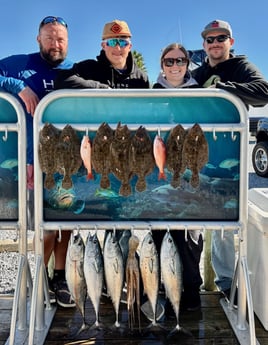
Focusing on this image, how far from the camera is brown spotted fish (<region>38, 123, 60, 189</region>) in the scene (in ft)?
9.20

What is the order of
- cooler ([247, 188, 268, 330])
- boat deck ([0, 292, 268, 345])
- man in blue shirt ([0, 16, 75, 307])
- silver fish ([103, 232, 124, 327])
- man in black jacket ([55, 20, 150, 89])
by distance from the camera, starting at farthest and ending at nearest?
1. man in blue shirt ([0, 16, 75, 307])
2. man in black jacket ([55, 20, 150, 89])
3. cooler ([247, 188, 268, 330])
4. boat deck ([0, 292, 268, 345])
5. silver fish ([103, 232, 124, 327])

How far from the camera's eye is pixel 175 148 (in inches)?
111

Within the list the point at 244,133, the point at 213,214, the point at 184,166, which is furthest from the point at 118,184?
the point at 244,133

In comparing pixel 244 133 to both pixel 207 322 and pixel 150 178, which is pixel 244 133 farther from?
pixel 207 322

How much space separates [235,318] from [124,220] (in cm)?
116

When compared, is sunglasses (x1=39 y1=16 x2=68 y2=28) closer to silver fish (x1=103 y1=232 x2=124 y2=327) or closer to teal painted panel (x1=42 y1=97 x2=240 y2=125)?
teal painted panel (x1=42 y1=97 x2=240 y2=125)

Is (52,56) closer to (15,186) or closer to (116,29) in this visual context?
(116,29)

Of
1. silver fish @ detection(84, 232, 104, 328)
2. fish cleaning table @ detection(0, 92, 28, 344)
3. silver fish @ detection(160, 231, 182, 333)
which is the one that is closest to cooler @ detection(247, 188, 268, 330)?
silver fish @ detection(160, 231, 182, 333)

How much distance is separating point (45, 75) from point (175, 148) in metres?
1.40

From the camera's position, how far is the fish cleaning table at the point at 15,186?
2.90 meters

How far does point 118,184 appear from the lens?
2.95m

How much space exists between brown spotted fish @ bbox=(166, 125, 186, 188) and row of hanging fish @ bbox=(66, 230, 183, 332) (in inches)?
18.7

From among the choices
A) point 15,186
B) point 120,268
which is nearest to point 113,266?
point 120,268

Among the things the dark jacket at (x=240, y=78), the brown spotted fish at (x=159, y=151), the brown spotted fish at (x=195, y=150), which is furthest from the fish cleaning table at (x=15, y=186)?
the dark jacket at (x=240, y=78)
